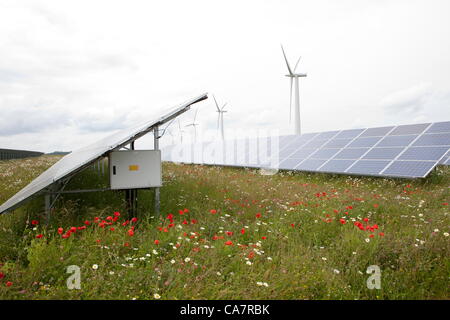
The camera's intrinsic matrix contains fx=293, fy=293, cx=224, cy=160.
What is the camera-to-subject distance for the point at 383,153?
13055mm

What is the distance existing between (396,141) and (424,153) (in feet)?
7.95

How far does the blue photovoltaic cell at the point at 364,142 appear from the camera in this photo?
14788mm

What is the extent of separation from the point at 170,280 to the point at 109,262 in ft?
3.98

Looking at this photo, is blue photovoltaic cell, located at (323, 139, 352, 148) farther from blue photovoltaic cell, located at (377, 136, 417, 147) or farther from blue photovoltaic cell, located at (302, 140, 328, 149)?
blue photovoltaic cell, located at (377, 136, 417, 147)

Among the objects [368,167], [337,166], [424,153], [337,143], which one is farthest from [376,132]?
[368,167]

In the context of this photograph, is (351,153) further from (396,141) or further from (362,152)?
(396,141)

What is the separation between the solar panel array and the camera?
1134 cm

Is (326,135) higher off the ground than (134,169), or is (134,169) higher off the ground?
(326,135)

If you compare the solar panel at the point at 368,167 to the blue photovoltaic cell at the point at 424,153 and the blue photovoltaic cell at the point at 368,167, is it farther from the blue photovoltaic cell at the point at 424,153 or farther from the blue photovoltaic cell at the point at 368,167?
the blue photovoltaic cell at the point at 424,153

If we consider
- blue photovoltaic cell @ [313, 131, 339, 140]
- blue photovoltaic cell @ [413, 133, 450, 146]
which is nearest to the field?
blue photovoltaic cell @ [413, 133, 450, 146]

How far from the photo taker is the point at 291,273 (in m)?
3.88
